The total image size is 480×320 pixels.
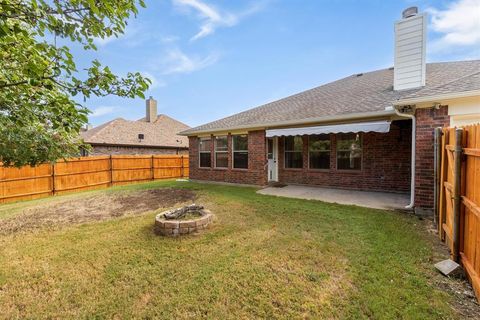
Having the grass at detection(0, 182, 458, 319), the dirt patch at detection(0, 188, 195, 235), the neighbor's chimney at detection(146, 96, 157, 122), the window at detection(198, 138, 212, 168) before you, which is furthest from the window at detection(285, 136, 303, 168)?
the neighbor's chimney at detection(146, 96, 157, 122)

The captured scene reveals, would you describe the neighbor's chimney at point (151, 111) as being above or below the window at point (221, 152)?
above

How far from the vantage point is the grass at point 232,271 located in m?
2.89

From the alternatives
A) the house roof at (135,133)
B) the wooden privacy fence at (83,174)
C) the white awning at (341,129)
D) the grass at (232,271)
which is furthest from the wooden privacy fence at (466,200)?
the house roof at (135,133)

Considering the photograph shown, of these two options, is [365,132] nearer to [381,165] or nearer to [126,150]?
[381,165]

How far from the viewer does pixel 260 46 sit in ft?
41.8

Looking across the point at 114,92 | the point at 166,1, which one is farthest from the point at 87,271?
the point at 166,1

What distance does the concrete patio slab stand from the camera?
738cm

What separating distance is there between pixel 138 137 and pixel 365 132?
777 inches

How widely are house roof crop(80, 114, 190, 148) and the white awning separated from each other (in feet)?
51.2

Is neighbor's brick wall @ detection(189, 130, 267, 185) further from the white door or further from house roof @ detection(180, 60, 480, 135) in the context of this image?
the white door

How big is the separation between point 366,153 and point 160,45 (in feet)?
31.6

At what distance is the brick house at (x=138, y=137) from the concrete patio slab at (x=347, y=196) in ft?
51.0

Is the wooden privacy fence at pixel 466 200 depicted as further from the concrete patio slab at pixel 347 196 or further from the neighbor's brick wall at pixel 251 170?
the neighbor's brick wall at pixel 251 170

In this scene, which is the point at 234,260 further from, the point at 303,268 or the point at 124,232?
the point at 124,232
